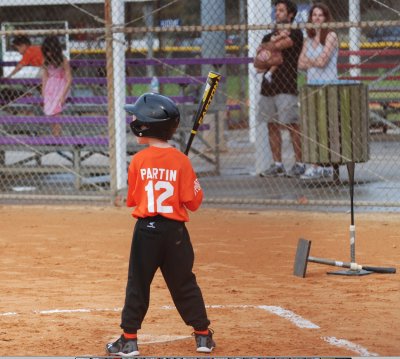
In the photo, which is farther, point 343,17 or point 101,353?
point 343,17

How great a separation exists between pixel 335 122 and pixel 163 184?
24.3ft

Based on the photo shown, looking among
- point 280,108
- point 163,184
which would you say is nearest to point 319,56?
point 280,108

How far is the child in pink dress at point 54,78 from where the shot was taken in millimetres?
15312

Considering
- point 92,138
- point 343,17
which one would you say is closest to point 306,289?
point 92,138

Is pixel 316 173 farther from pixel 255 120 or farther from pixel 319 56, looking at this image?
pixel 255 120

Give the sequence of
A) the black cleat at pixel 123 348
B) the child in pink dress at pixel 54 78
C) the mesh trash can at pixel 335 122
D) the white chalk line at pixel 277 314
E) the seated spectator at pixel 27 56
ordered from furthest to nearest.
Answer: the seated spectator at pixel 27 56 < the child in pink dress at pixel 54 78 < the mesh trash can at pixel 335 122 < the white chalk line at pixel 277 314 < the black cleat at pixel 123 348

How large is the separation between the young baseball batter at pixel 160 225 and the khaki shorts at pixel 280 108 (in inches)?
295

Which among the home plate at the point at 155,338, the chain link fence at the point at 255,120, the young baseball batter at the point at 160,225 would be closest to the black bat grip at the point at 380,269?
the home plate at the point at 155,338

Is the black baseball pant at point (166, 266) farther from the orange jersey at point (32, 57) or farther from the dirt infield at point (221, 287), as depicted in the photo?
the orange jersey at point (32, 57)

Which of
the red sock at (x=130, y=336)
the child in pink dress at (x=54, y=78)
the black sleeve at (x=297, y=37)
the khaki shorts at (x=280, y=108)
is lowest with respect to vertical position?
the red sock at (x=130, y=336)

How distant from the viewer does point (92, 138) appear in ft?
47.8

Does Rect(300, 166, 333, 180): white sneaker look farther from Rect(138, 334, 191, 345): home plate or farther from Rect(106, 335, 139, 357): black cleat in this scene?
Rect(106, 335, 139, 357): black cleat

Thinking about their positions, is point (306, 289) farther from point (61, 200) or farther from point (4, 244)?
point (61, 200)

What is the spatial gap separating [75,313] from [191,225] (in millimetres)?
4351
